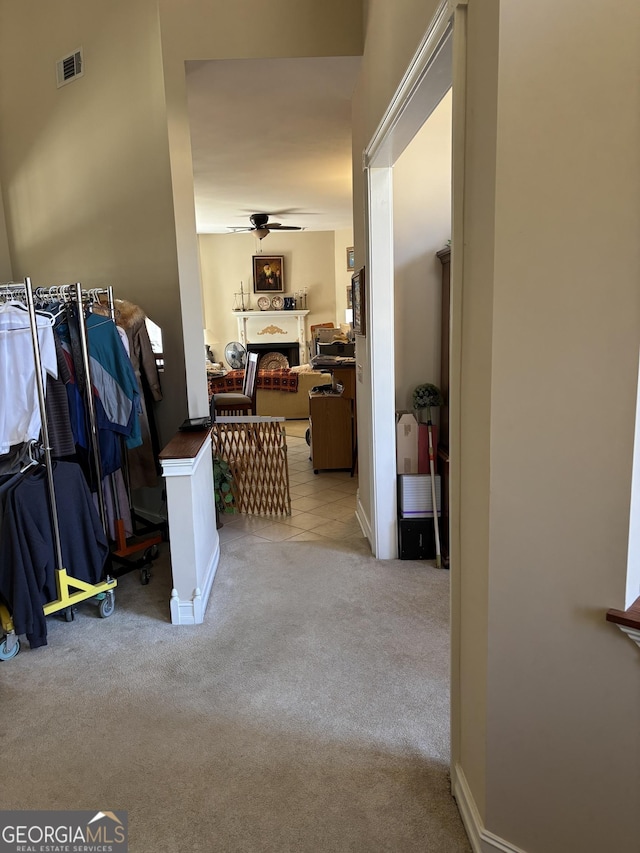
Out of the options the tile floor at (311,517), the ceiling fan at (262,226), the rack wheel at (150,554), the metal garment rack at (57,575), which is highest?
the ceiling fan at (262,226)

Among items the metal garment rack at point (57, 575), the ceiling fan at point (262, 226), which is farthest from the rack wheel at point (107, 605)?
the ceiling fan at point (262, 226)

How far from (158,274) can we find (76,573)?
1.91 meters

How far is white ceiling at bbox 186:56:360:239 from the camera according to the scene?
3.41 metres

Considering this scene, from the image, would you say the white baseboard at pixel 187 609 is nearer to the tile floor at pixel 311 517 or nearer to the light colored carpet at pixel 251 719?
the light colored carpet at pixel 251 719

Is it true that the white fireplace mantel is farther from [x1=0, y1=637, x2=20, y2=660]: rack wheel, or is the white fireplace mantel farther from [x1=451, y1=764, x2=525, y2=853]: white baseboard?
[x1=451, y1=764, x2=525, y2=853]: white baseboard

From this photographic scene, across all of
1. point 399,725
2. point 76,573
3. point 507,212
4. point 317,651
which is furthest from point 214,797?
point 507,212

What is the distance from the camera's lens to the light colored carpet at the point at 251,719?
1.75m

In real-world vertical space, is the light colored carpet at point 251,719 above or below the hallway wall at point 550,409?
below

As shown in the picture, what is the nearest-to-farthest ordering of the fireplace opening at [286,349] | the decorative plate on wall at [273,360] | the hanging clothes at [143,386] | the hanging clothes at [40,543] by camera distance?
the hanging clothes at [40,543]
the hanging clothes at [143,386]
the decorative plate on wall at [273,360]
the fireplace opening at [286,349]

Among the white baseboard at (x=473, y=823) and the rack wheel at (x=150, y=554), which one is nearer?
the white baseboard at (x=473, y=823)

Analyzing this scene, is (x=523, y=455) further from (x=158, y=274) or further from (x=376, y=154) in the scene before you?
(x=158, y=274)

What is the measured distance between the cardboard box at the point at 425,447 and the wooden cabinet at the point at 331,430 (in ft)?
5.76

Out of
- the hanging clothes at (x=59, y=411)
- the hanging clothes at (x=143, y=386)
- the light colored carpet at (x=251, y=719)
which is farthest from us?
the hanging clothes at (x=143, y=386)

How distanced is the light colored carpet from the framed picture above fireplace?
8.49m
